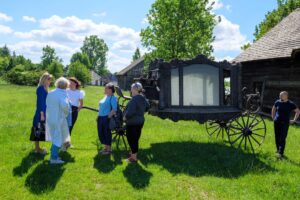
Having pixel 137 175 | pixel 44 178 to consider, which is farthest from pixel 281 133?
pixel 44 178

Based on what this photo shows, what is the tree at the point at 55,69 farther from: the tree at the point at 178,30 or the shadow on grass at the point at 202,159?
the shadow on grass at the point at 202,159

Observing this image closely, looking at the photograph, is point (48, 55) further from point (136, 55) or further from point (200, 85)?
point (200, 85)

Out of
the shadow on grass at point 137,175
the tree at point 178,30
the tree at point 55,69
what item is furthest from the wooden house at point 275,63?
the tree at point 55,69

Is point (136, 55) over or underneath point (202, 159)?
over

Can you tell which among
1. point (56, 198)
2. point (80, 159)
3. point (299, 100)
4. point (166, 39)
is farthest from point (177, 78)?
point (166, 39)

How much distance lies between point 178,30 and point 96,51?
3303 inches

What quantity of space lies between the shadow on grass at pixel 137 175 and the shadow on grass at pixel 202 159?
48cm

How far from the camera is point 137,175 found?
712 cm

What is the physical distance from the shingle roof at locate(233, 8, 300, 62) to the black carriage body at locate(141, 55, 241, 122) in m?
8.59

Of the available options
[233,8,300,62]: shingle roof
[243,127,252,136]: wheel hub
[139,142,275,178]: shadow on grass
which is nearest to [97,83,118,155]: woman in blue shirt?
[139,142,275,178]: shadow on grass

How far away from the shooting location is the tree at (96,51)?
119 metres

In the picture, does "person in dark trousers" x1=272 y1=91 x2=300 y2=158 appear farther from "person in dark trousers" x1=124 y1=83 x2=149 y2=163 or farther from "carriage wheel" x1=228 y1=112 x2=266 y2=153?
"person in dark trousers" x1=124 y1=83 x2=149 y2=163

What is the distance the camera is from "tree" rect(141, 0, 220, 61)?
39.4 meters

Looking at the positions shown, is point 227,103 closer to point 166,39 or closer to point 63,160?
point 63,160
